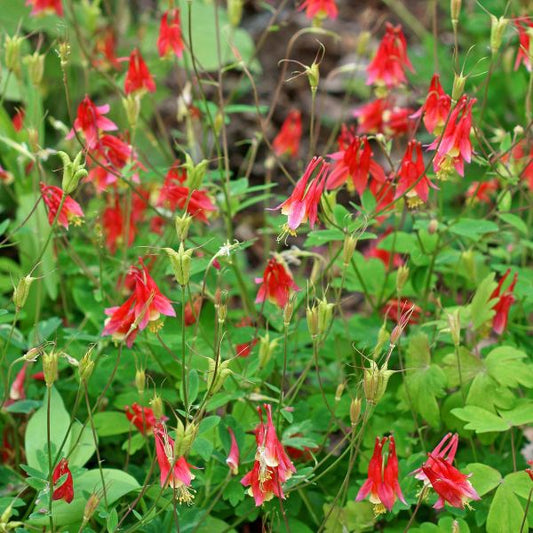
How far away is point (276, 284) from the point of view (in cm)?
158

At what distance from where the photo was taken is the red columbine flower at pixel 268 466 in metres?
1.30

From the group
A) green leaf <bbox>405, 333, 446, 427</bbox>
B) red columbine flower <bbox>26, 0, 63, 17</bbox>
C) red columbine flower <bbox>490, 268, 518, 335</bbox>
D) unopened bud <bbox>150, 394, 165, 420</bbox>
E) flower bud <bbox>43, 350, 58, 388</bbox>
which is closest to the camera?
flower bud <bbox>43, 350, 58, 388</bbox>

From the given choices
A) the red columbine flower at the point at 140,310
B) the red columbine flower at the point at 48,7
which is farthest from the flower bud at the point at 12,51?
the red columbine flower at the point at 140,310

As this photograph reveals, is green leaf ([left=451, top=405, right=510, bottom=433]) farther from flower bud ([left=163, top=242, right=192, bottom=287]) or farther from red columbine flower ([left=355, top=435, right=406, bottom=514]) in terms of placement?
flower bud ([left=163, top=242, right=192, bottom=287])

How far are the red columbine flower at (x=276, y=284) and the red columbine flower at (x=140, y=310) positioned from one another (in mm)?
206

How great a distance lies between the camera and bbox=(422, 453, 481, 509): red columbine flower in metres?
1.35

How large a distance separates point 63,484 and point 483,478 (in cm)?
69

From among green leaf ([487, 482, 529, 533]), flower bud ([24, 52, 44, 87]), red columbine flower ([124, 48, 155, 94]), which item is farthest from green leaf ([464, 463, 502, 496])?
flower bud ([24, 52, 44, 87])

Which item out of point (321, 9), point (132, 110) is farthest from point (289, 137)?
point (132, 110)

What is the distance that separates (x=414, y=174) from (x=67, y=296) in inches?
38.9

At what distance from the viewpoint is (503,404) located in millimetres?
1592

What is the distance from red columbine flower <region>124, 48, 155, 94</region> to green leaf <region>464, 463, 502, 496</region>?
0.99 metres

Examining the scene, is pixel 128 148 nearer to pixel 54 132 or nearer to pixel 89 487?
pixel 89 487

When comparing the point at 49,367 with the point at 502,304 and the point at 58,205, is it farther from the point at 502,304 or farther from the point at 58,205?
the point at 502,304
